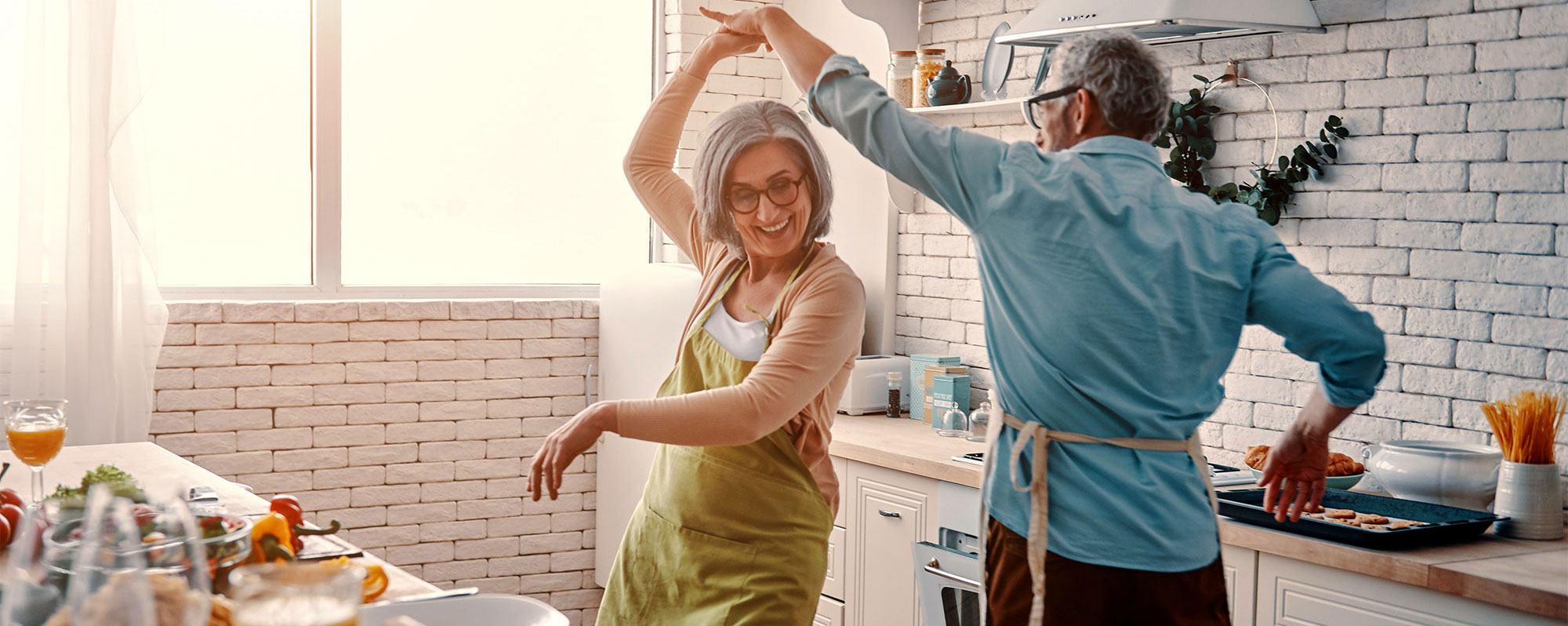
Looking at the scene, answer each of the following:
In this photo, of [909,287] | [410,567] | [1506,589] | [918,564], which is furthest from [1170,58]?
[410,567]

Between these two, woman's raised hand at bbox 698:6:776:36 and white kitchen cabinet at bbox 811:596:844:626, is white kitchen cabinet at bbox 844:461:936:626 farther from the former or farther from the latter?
woman's raised hand at bbox 698:6:776:36

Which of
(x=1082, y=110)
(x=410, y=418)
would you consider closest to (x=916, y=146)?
(x=1082, y=110)

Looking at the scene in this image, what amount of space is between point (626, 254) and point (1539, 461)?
3013mm

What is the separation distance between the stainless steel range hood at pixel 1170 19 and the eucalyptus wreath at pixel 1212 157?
0.59ft

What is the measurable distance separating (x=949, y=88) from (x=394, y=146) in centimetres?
180

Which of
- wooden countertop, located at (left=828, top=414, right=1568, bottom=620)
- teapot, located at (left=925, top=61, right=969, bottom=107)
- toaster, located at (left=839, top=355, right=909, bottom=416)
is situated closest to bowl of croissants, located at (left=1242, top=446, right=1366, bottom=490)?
wooden countertop, located at (left=828, top=414, right=1568, bottom=620)

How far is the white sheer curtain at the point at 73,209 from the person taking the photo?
3.40 metres

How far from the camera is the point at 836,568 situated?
11.7ft

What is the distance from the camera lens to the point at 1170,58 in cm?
341

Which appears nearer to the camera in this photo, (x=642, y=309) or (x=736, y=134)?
(x=736, y=134)

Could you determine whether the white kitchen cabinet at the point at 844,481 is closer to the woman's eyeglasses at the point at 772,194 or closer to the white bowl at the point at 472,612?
the woman's eyeglasses at the point at 772,194

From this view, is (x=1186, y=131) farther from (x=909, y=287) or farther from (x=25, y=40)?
(x=25, y=40)

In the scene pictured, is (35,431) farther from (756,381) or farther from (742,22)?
(742,22)

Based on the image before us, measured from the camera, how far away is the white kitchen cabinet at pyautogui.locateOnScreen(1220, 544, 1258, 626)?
2.54 m
